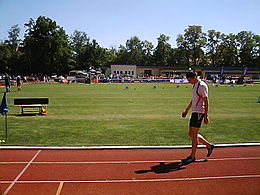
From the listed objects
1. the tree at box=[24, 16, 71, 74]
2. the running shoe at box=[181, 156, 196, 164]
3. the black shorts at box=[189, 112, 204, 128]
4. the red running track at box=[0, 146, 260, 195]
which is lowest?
the red running track at box=[0, 146, 260, 195]

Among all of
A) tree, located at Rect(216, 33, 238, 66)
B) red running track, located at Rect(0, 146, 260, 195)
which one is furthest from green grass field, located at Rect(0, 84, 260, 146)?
tree, located at Rect(216, 33, 238, 66)

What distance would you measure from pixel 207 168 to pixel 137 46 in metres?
112

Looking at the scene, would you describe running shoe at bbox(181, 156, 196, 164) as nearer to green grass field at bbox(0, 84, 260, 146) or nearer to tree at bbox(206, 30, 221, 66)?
green grass field at bbox(0, 84, 260, 146)

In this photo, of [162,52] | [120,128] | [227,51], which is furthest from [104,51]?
[120,128]

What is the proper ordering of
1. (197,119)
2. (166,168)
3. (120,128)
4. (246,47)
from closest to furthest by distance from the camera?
1. (166,168)
2. (197,119)
3. (120,128)
4. (246,47)

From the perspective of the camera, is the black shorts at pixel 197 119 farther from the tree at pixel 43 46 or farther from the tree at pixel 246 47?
the tree at pixel 246 47

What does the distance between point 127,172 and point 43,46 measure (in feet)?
265

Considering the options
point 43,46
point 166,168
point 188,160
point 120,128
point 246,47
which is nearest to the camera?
point 166,168

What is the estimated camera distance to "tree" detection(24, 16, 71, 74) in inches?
3187

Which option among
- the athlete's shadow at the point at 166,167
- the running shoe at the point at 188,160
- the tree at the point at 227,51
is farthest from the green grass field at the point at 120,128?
the tree at the point at 227,51

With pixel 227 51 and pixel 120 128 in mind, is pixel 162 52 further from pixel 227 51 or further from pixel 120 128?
pixel 120 128

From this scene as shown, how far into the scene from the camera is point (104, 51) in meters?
102

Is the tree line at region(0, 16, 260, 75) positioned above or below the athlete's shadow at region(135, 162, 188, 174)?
above

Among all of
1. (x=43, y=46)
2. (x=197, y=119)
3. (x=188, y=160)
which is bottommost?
(x=188, y=160)
